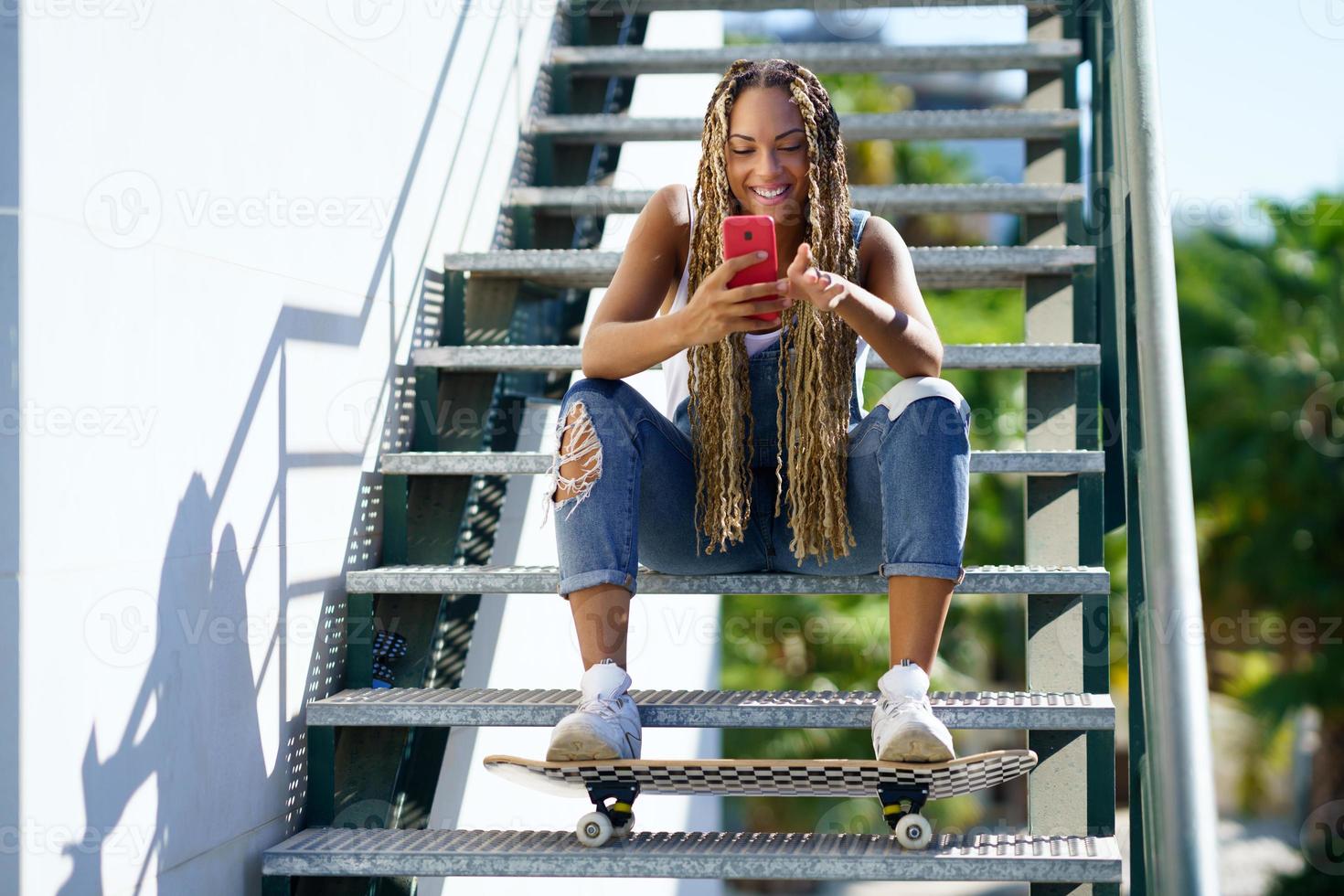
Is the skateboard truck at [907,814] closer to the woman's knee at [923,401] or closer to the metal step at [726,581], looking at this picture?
the metal step at [726,581]

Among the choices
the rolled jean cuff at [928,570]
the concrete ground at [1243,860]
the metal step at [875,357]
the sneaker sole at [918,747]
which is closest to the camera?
the sneaker sole at [918,747]

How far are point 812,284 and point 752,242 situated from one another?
10 centimetres

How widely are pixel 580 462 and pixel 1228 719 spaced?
1757 centimetres

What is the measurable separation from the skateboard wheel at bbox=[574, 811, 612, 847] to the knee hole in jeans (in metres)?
0.43

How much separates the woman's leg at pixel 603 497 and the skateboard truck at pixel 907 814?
0.41m

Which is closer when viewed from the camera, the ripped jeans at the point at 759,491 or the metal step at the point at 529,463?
the ripped jeans at the point at 759,491

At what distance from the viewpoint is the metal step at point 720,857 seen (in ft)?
5.98

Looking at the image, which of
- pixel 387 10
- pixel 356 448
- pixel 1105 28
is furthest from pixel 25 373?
pixel 1105 28

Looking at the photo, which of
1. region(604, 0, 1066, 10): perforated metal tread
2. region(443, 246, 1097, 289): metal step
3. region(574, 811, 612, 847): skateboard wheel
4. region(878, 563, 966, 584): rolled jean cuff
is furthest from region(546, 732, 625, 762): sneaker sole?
region(604, 0, 1066, 10): perforated metal tread

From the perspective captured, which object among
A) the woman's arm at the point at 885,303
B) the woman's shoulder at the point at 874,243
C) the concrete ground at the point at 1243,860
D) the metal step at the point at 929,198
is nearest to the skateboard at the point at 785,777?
the woman's arm at the point at 885,303

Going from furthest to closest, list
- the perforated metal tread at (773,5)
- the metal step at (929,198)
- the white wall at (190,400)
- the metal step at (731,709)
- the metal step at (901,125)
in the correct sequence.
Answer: the perforated metal tread at (773,5) < the metal step at (901,125) < the metal step at (929,198) < the metal step at (731,709) < the white wall at (190,400)

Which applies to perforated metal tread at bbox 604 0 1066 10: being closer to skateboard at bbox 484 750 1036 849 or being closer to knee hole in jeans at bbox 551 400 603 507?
knee hole in jeans at bbox 551 400 603 507

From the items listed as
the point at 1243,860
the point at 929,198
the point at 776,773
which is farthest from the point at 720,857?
the point at 1243,860
